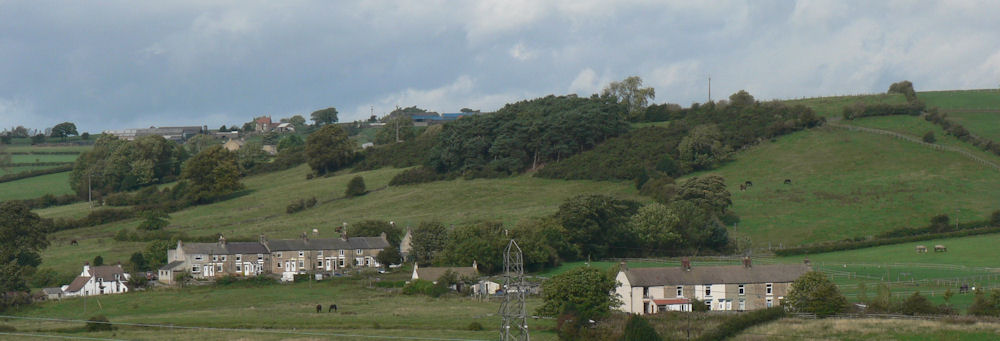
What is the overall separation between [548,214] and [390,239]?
15.9 metres

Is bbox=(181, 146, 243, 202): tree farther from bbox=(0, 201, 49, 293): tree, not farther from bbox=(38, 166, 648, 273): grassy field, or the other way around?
bbox=(0, 201, 49, 293): tree

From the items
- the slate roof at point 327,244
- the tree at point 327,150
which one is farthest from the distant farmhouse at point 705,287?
the tree at point 327,150

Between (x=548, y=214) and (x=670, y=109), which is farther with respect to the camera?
(x=670, y=109)

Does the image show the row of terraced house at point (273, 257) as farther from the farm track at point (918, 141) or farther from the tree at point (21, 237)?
the farm track at point (918, 141)

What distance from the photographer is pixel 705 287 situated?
71.9m

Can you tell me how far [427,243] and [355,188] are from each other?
129ft

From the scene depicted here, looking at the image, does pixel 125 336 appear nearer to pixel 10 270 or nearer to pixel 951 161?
pixel 10 270

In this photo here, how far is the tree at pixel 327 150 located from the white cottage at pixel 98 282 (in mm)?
68917

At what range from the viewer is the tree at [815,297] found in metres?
62.4

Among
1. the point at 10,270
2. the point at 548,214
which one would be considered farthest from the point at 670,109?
the point at 10,270

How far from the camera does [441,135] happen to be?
155250mm

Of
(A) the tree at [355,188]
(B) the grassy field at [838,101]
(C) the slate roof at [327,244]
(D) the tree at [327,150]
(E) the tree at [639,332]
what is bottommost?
(E) the tree at [639,332]

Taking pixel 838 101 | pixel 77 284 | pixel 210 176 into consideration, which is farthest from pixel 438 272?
pixel 838 101

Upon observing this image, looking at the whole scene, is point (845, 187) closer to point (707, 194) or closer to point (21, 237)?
point (707, 194)
